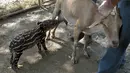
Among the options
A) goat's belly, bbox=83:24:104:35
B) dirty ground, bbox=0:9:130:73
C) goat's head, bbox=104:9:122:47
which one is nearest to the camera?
goat's head, bbox=104:9:122:47

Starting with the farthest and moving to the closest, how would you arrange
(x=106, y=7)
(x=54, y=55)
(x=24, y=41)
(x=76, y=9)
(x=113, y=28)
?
(x=54, y=55), (x=76, y=9), (x=24, y=41), (x=113, y=28), (x=106, y=7)

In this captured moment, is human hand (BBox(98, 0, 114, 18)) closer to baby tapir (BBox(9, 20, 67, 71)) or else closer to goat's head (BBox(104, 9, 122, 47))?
goat's head (BBox(104, 9, 122, 47))

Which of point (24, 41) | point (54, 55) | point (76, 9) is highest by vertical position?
point (76, 9)

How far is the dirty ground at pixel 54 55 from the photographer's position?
391cm

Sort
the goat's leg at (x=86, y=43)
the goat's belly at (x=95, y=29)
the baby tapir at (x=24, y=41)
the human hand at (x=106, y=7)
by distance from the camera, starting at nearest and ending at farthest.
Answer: the human hand at (x=106, y=7) < the goat's belly at (x=95, y=29) < the baby tapir at (x=24, y=41) < the goat's leg at (x=86, y=43)

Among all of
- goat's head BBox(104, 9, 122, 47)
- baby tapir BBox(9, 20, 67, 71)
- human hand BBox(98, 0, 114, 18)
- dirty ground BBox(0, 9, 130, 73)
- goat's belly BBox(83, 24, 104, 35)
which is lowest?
dirty ground BBox(0, 9, 130, 73)

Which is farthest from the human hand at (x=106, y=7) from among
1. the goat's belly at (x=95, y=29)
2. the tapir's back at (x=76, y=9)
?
the tapir's back at (x=76, y=9)

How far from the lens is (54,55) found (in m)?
4.24

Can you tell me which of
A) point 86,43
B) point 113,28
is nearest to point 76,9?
point 86,43

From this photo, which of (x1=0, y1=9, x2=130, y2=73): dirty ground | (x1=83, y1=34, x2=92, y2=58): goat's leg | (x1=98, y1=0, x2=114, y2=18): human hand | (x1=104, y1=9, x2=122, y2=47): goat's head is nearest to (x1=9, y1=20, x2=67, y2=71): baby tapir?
(x1=0, y1=9, x2=130, y2=73): dirty ground

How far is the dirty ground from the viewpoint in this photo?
Answer: 12.8 feet

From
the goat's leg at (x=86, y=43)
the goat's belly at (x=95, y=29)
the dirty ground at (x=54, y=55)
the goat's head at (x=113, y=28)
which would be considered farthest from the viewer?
the goat's leg at (x=86, y=43)

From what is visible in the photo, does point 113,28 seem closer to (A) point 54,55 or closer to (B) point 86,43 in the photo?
(B) point 86,43

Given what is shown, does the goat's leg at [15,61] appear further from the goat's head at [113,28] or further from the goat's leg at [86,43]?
the goat's head at [113,28]
